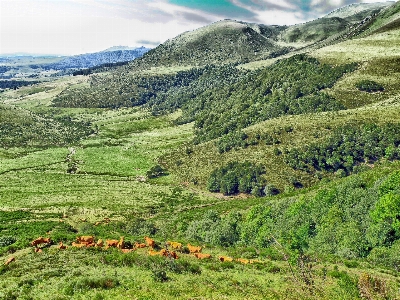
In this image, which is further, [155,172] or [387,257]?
[155,172]

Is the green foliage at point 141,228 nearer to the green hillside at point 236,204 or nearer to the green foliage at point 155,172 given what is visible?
the green hillside at point 236,204

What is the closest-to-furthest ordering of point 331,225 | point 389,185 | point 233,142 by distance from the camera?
point 331,225
point 389,185
point 233,142

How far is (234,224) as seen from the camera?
232 ft

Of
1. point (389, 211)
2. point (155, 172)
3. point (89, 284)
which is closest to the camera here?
point (89, 284)

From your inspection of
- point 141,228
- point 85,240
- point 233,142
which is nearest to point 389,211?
point 85,240

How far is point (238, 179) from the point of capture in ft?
413

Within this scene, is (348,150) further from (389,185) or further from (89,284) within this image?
(89,284)

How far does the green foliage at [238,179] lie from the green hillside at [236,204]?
20.8 inches

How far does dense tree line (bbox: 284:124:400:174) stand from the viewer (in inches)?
4759

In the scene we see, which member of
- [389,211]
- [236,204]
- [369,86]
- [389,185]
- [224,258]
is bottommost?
[236,204]

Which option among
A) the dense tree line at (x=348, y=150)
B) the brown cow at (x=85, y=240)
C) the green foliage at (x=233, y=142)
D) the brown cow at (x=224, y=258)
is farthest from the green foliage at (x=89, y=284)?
the green foliage at (x=233, y=142)

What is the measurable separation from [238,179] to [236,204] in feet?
83.1

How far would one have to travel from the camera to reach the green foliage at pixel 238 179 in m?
122

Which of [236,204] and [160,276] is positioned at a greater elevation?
[160,276]
